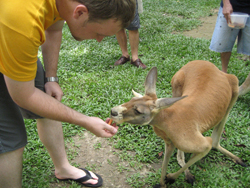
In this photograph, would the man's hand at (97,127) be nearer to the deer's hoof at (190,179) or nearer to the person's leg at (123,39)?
the deer's hoof at (190,179)

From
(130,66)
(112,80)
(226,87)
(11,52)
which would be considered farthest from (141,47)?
(11,52)

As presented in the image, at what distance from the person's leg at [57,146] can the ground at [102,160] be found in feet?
0.48

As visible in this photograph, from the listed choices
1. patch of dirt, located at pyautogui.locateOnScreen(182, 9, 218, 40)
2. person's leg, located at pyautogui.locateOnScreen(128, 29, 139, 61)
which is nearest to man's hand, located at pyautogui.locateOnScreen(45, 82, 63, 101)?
person's leg, located at pyautogui.locateOnScreen(128, 29, 139, 61)

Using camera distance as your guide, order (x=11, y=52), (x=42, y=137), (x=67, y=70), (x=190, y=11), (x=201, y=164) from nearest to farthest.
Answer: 1. (x=11, y=52)
2. (x=42, y=137)
3. (x=201, y=164)
4. (x=67, y=70)
5. (x=190, y=11)

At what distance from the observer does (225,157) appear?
293 centimetres

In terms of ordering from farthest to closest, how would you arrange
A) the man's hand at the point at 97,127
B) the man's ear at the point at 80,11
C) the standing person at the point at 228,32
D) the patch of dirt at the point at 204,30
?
A: the patch of dirt at the point at 204,30 < the standing person at the point at 228,32 < the man's hand at the point at 97,127 < the man's ear at the point at 80,11

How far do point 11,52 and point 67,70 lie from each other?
358 cm

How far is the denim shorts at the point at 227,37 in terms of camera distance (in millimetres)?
4059

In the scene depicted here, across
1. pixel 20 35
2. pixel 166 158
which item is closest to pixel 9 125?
pixel 20 35

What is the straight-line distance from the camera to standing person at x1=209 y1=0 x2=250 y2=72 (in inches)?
154

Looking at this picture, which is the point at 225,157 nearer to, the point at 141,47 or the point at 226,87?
the point at 226,87

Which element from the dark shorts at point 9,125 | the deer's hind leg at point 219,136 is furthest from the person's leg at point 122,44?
the dark shorts at point 9,125

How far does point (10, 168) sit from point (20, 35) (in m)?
1.08

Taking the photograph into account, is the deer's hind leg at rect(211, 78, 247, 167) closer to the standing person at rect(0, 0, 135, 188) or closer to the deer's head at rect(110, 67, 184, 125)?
the deer's head at rect(110, 67, 184, 125)
